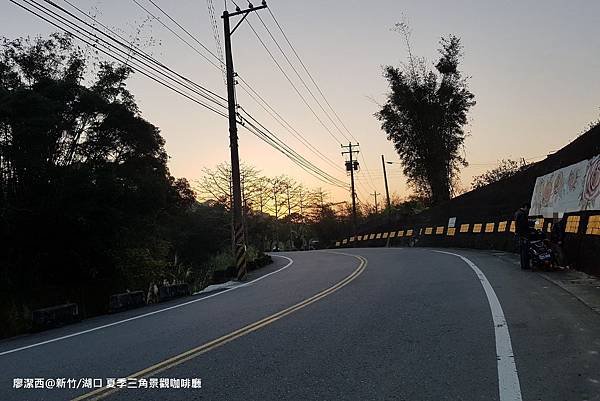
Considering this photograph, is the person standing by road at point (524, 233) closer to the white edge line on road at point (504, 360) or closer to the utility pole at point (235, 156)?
the white edge line on road at point (504, 360)

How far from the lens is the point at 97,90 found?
20859 mm

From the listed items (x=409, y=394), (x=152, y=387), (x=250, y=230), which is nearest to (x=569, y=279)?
(x=409, y=394)

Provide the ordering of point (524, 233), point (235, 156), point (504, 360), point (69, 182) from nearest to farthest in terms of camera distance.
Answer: point (504, 360), point (524, 233), point (69, 182), point (235, 156)

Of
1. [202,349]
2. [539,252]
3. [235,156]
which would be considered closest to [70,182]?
[235,156]

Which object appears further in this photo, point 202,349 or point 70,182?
point 70,182

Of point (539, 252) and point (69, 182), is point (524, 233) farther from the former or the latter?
point (69, 182)

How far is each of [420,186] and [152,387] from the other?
4372 centimetres

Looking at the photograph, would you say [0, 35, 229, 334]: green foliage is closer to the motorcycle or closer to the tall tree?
the tall tree

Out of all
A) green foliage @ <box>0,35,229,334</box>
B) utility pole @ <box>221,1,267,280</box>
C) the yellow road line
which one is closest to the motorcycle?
the yellow road line

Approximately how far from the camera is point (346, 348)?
6.71 metres

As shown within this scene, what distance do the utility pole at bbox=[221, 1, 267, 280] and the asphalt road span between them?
7996 mm

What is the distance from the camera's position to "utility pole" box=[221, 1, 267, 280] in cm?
2011

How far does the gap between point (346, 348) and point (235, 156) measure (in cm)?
1549

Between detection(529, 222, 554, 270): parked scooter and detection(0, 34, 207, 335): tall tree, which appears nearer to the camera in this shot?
detection(529, 222, 554, 270): parked scooter
